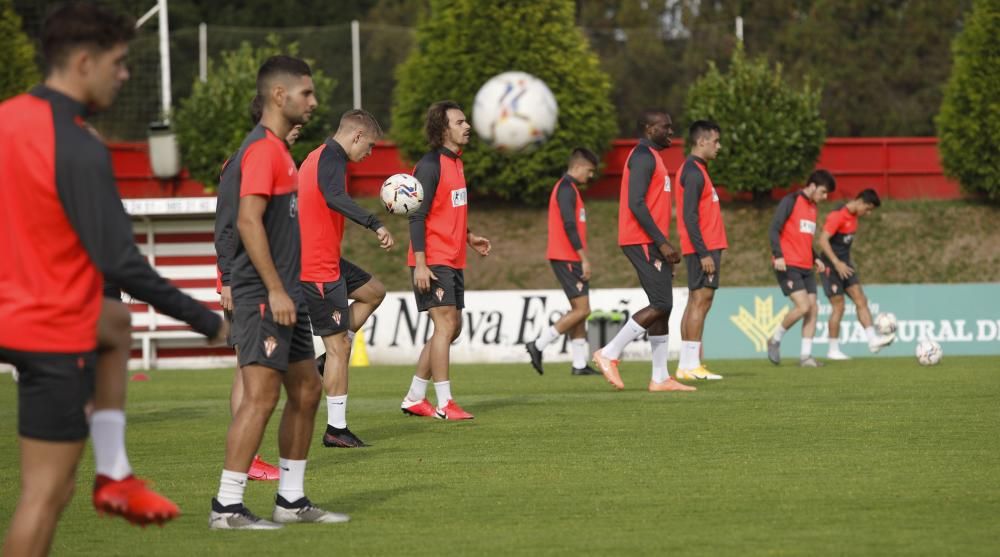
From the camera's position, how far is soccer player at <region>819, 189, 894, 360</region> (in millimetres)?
20219

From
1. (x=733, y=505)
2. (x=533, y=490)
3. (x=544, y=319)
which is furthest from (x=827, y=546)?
(x=544, y=319)

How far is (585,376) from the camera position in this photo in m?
17.5

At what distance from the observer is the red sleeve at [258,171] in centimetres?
646

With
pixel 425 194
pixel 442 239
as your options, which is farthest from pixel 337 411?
pixel 425 194

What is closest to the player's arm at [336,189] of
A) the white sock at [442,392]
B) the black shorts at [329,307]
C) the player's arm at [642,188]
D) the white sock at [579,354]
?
the black shorts at [329,307]

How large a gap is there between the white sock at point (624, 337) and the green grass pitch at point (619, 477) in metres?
0.40

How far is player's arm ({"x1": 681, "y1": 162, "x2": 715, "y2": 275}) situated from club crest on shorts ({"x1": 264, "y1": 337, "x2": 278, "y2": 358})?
8.48 metres

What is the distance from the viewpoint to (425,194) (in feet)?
37.9

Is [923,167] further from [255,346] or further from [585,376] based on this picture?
[255,346]

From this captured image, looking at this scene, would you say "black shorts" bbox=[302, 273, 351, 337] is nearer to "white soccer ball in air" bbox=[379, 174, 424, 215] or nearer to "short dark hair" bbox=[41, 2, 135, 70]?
"white soccer ball in air" bbox=[379, 174, 424, 215]

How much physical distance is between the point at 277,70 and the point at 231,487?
6.30 feet

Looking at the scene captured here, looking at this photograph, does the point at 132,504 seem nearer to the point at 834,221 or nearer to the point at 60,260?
the point at 60,260

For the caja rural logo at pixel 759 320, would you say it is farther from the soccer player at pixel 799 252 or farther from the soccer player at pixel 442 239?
the soccer player at pixel 442 239

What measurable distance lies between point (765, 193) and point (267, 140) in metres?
29.6
